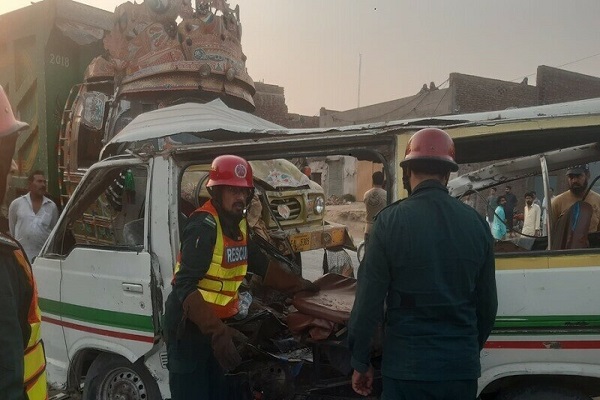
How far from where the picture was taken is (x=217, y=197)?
9.89 ft

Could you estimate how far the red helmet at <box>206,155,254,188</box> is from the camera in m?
2.98

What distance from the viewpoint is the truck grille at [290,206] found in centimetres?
547

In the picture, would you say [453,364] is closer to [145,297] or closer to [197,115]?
[145,297]

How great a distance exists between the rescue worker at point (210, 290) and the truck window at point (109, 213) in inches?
26.3

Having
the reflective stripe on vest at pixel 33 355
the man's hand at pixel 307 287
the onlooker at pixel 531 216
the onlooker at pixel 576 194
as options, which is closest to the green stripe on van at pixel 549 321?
the man's hand at pixel 307 287

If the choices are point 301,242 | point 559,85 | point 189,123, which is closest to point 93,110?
point 301,242

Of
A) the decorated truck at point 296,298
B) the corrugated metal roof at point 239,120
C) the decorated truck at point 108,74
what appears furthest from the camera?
the decorated truck at point 108,74

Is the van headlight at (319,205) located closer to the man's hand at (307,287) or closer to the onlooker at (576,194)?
the onlooker at (576,194)

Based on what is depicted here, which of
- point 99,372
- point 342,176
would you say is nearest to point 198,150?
point 99,372

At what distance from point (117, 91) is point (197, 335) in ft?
16.0

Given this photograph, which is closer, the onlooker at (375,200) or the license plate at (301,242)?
the license plate at (301,242)

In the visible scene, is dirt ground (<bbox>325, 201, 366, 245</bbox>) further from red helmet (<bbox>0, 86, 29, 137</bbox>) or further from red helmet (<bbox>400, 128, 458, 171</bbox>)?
red helmet (<bbox>0, 86, 29, 137</bbox>)

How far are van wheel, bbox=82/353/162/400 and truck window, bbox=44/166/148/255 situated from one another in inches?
31.4

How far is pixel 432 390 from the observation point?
6.89 feet
